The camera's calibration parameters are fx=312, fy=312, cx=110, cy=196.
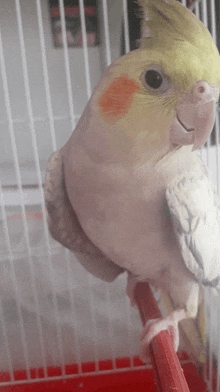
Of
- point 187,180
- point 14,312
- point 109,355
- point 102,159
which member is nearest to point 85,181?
point 102,159

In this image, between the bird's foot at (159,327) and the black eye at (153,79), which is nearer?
the black eye at (153,79)

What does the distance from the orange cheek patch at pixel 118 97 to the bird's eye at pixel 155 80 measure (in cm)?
1

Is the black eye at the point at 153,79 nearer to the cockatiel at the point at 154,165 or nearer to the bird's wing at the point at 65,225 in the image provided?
the cockatiel at the point at 154,165

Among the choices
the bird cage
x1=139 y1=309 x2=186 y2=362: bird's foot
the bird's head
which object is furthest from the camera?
the bird cage

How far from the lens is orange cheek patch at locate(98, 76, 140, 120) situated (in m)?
0.40

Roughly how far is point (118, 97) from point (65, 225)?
28 cm

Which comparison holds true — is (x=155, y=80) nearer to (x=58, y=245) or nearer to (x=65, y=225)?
(x=65, y=225)

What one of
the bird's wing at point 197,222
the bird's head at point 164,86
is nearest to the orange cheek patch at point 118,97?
the bird's head at point 164,86

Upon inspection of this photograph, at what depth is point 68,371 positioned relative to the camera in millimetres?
812

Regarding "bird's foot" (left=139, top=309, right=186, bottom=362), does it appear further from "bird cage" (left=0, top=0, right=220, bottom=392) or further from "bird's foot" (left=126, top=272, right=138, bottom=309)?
"bird's foot" (left=126, top=272, right=138, bottom=309)

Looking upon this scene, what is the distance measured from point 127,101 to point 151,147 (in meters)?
0.07

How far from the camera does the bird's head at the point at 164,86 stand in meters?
0.37

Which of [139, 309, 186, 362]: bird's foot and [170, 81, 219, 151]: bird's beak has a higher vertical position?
[170, 81, 219, 151]: bird's beak


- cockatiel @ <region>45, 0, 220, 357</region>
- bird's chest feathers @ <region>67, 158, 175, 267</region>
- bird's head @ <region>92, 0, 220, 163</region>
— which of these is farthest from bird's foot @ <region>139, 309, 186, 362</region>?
bird's head @ <region>92, 0, 220, 163</region>
